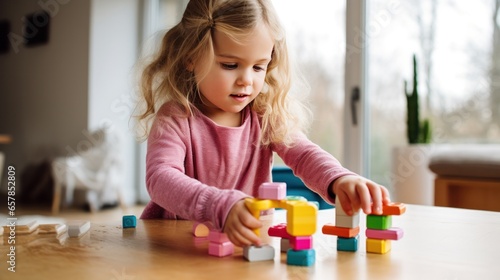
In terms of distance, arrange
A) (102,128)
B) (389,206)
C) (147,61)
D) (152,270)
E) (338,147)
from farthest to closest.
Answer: (102,128)
(338,147)
(147,61)
(389,206)
(152,270)

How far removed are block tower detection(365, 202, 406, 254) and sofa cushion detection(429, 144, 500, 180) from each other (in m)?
1.72

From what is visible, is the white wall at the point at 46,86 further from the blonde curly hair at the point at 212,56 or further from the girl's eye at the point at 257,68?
the girl's eye at the point at 257,68

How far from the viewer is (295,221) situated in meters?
0.59

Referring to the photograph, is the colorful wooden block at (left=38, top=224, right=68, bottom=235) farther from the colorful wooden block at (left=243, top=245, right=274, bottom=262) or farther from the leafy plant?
the leafy plant

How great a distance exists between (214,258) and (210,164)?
0.40 meters

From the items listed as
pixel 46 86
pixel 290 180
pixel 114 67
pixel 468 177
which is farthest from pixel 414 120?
pixel 46 86

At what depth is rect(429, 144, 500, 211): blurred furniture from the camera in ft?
7.29

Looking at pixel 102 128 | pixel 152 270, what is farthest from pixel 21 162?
pixel 152 270

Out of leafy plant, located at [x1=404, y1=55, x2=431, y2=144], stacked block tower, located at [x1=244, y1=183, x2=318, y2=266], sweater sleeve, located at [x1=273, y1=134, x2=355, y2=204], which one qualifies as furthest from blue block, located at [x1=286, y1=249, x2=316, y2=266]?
leafy plant, located at [x1=404, y1=55, x2=431, y2=144]

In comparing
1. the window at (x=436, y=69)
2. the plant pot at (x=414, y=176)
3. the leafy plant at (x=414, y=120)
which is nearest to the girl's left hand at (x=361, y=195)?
the plant pot at (x=414, y=176)

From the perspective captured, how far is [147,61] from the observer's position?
108 centimetres

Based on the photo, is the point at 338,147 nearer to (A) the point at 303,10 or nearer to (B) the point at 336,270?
(A) the point at 303,10

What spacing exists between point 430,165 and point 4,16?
495 centimetres

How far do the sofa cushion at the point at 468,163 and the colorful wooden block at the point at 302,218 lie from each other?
185cm
